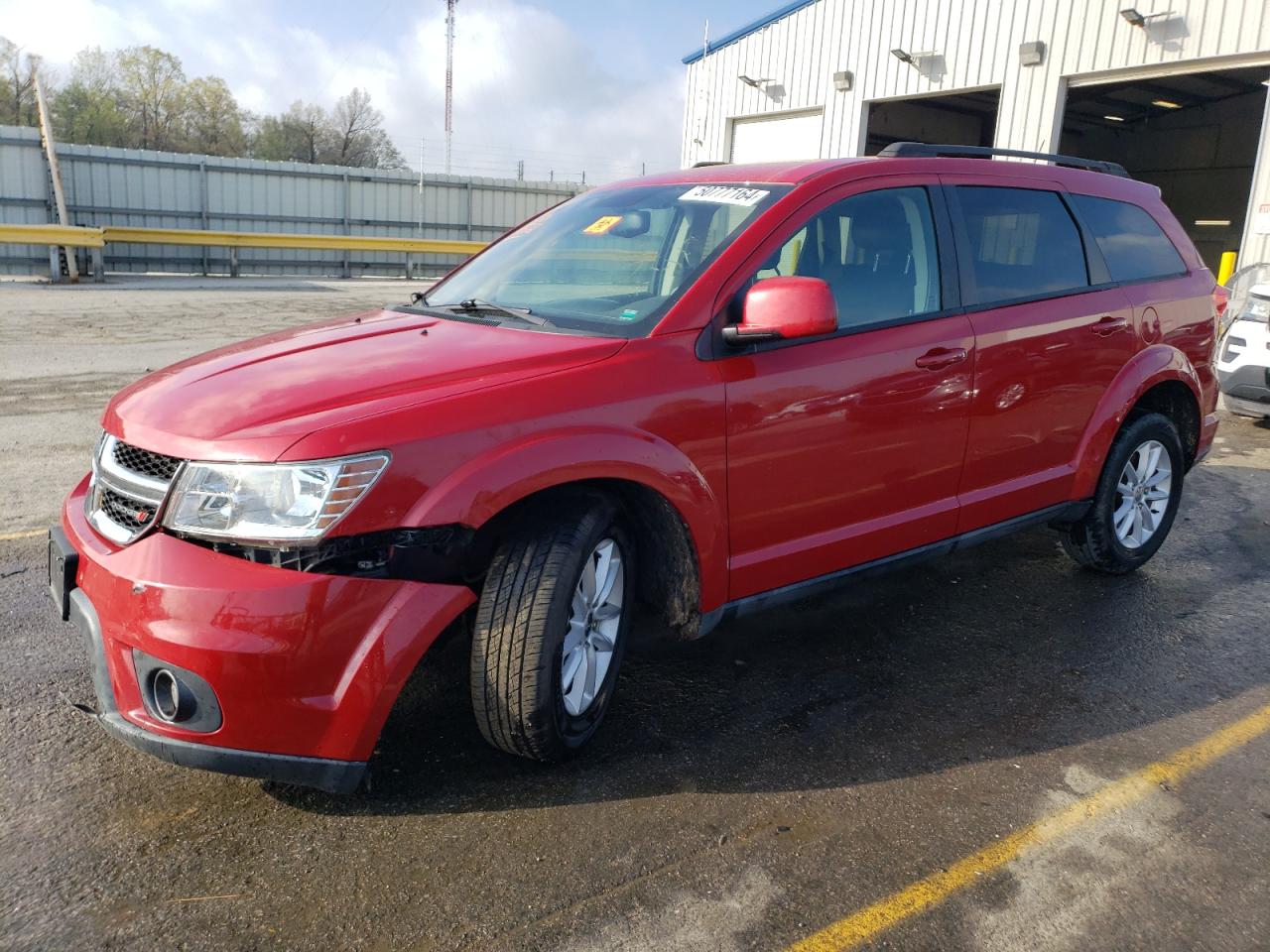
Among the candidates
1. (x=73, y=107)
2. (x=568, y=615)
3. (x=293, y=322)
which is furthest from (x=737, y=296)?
(x=73, y=107)

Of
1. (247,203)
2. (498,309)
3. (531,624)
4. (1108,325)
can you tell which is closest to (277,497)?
(531,624)

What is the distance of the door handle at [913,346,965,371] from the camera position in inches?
142

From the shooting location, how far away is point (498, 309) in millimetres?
3492

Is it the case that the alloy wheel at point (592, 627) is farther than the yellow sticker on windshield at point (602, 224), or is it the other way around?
the yellow sticker on windshield at point (602, 224)

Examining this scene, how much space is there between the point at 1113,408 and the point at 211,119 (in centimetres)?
6412

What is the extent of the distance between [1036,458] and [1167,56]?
1195 centimetres

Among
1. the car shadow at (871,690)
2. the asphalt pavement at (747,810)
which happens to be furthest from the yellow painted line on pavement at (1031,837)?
the car shadow at (871,690)

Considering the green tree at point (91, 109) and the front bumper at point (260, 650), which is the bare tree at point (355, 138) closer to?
the green tree at point (91, 109)

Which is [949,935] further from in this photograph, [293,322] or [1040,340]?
[293,322]

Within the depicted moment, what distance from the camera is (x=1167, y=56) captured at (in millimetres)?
13484

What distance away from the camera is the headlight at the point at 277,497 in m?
2.44

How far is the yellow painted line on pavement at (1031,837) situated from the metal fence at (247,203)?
22710 mm

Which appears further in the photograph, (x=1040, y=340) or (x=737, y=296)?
(x=1040, y=340)

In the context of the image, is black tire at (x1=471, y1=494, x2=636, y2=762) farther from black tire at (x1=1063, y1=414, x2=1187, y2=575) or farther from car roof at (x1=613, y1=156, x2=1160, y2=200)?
black tire at (x1=1063, y1=414, x2=1187, y2=575)
